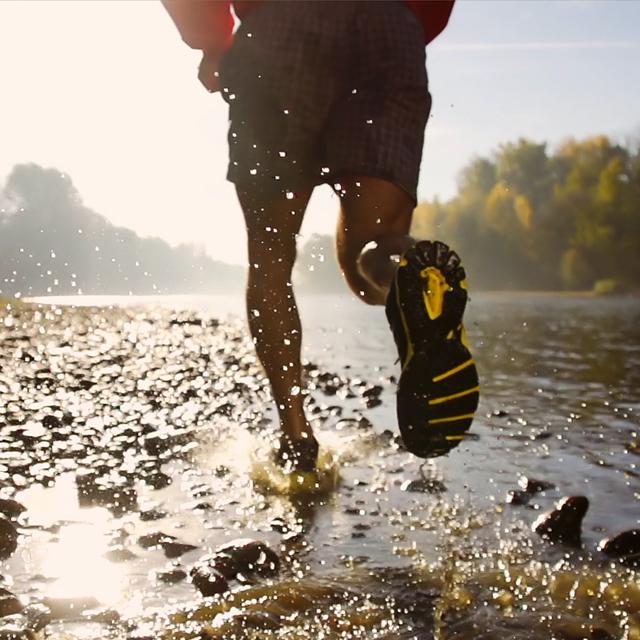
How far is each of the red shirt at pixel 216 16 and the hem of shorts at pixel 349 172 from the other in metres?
0.55

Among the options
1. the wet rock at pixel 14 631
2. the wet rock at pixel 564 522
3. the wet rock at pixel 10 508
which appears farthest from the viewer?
the wet rock at pixel 10 508

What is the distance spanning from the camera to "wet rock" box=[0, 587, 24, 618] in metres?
1.72

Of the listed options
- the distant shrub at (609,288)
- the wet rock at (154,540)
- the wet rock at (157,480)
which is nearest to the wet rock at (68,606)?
the wet rock at (154,540)

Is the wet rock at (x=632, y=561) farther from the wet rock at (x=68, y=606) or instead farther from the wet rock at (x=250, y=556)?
the wet rock at (x=68, y=606)

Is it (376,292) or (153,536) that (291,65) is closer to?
(376,292)

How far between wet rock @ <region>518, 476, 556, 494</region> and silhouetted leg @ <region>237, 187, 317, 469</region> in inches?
30.4

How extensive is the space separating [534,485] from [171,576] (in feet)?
4.66

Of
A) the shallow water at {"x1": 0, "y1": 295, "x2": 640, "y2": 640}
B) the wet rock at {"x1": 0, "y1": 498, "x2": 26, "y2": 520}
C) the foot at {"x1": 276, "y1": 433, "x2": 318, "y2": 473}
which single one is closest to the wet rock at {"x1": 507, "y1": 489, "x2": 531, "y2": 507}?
the shallow water at {"x1": 0, "y1": 295, "x2": 640, "y2": 640}

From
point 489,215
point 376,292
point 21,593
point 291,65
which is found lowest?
point 21,593

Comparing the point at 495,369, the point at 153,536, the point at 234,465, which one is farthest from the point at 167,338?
the point at 153,536

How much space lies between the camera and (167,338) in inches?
489

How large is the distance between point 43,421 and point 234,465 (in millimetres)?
1391

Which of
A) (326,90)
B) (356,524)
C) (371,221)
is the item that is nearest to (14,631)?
(356,524)

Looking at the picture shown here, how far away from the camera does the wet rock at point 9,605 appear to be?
1.72 metres
